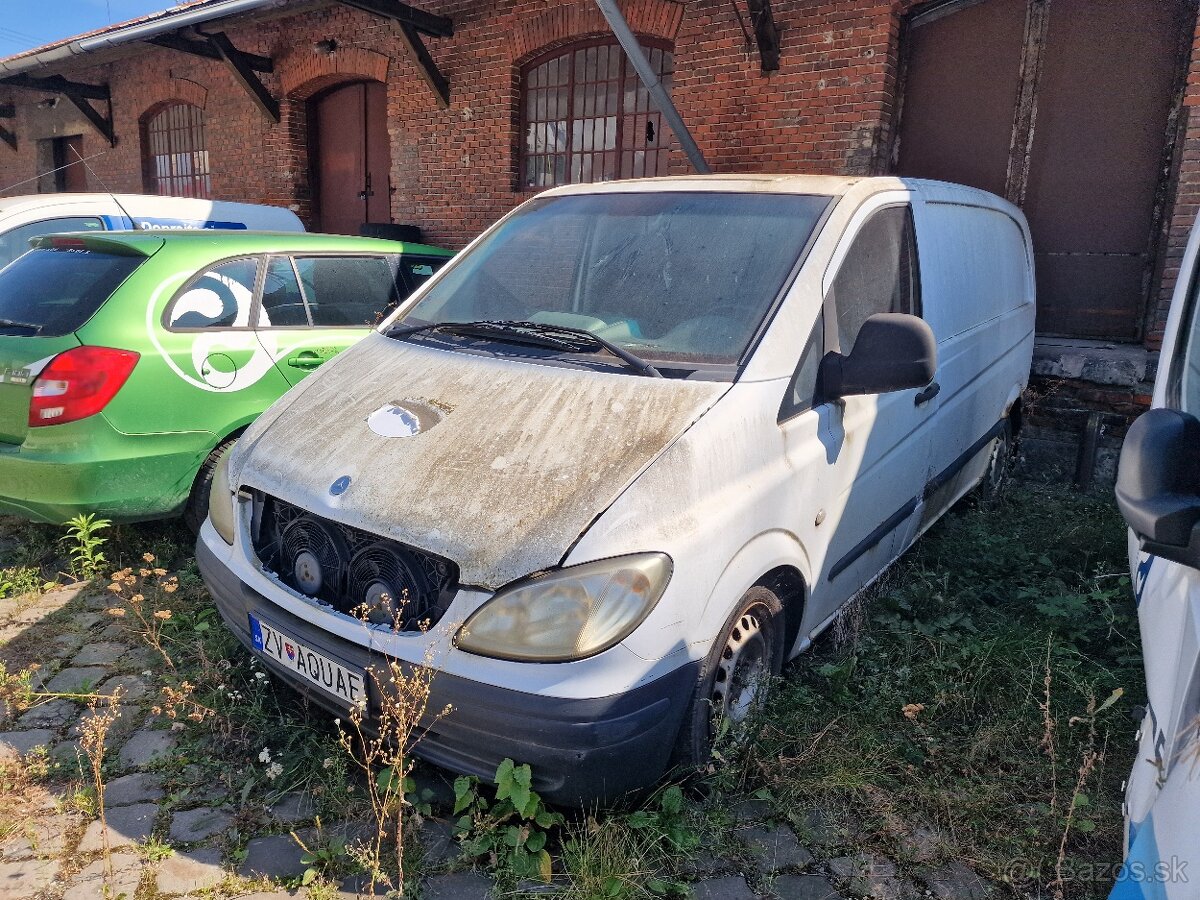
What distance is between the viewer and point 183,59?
12.0 meters

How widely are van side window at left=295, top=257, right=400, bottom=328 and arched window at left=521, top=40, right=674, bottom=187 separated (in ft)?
12.9

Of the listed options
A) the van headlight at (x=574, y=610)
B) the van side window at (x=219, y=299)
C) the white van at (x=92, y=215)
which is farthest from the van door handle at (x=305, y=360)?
the van headlight at (x=574, y=610)

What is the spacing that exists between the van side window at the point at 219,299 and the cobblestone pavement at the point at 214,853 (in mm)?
2058

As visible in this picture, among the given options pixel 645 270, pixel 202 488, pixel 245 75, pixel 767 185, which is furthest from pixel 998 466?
pixel 245 75

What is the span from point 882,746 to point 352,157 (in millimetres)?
10377

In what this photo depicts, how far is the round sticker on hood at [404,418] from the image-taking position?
8.23 ft

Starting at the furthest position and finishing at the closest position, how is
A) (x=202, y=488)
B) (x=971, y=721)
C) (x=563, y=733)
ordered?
(x=202, y=488) < (x=971, y=721) < (x=563, y=733)

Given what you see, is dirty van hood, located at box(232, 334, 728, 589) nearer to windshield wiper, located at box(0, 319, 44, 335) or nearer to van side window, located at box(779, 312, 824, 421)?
van side window, located at box(779, 312, 824, 421)

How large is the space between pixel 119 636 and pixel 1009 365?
480cm

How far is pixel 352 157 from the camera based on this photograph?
35.7 feet

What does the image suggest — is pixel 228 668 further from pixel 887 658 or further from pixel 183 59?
pixel 183 59

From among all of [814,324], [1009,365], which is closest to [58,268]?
[814,324]

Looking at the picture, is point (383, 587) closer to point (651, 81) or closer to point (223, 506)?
point (223, 506)

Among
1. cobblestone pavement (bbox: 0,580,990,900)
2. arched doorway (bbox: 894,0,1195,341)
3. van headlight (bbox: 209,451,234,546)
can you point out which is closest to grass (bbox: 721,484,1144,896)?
cobblestone pavement (bbox: 0,580,990,900)
